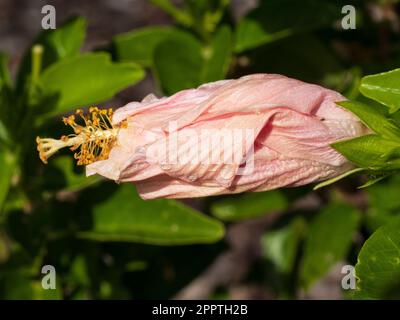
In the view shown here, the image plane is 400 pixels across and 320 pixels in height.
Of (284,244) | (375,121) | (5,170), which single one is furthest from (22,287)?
(375,121)

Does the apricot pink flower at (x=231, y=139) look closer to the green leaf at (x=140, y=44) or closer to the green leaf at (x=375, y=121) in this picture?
the green leaf at (x=375, y=121)

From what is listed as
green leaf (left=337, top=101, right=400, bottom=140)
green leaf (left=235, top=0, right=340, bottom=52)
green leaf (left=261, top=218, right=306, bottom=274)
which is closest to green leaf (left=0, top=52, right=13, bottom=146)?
green leaf (left=235, top=0, right=340, bottom=52)

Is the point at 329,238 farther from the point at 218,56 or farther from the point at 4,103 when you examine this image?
the point at 4,103

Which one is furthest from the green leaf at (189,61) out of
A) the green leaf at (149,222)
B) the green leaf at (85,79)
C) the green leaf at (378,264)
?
the green leaf at (378,264)

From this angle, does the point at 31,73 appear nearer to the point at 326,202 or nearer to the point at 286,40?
the point at 286,40

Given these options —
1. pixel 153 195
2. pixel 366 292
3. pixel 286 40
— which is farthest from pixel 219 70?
pixel 366 292

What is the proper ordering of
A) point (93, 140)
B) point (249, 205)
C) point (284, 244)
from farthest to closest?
point (284, 244)
point (249, 205)
point (93, 140)
